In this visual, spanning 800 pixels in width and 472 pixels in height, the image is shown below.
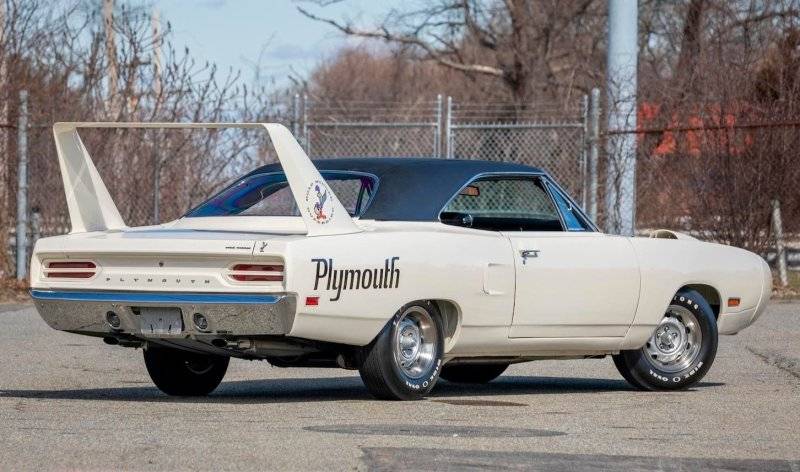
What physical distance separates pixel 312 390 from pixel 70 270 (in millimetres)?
2001

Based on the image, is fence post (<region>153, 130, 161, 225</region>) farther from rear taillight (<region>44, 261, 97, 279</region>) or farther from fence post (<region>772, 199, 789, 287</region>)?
rear taillight (<region>44, 261, 97, 279</region>)

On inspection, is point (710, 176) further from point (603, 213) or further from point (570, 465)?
point (570, 465)

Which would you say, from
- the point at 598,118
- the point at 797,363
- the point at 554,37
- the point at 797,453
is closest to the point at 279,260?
the point at 797,453

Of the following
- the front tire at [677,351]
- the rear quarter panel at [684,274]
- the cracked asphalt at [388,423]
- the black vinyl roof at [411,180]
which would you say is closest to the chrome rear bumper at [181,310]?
the cracked asphalt at [388,423]

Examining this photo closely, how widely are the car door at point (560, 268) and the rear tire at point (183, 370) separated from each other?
170cm

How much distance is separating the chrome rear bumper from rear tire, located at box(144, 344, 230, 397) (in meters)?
0.81

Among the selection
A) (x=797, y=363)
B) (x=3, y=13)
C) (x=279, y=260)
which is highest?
(x=3, y=13)

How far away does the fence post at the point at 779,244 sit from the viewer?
19.6 meters

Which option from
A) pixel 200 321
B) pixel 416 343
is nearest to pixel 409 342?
pixel 416 343

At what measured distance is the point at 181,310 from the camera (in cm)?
860

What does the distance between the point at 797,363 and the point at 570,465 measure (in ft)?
19.7

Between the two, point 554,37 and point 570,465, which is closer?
point 570,465

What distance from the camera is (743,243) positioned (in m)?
19.8

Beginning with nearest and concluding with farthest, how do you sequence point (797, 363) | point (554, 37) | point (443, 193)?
point (443, 193) < point (797, 363) < point (554, 37)
